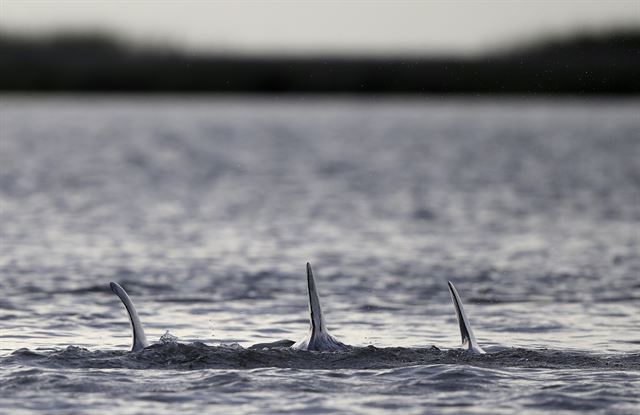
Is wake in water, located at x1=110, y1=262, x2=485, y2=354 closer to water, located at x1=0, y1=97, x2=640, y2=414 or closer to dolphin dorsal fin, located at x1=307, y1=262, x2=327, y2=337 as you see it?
dolphin dorsal fin, located at x1=307, y1=262, x2=327, y2=337

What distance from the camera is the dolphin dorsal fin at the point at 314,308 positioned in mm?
18125

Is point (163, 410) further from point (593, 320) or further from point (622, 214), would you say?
point (622, 214)

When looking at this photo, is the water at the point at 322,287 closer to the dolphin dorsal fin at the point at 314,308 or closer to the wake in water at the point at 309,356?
the wake in water at the point at 309,356

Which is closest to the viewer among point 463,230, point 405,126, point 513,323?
point 513,323

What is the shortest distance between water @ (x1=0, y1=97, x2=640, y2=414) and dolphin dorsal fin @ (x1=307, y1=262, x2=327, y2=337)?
0.37 metres

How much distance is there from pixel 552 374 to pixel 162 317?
23.3 ft

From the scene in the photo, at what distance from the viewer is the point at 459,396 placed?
1667cm

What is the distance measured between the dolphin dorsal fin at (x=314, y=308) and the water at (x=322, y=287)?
0.37 metres

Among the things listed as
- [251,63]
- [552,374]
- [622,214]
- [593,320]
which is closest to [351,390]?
[552,374]

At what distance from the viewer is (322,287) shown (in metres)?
26.4

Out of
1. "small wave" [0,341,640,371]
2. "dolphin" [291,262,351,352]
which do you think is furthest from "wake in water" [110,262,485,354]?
"small wave" [0,341,640,371]

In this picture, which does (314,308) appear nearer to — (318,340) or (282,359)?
(318,340)

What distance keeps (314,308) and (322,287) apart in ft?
26.4

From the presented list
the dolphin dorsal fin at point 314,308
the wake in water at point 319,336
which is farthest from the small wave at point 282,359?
the dolphin dorsal fin at point 314,308
